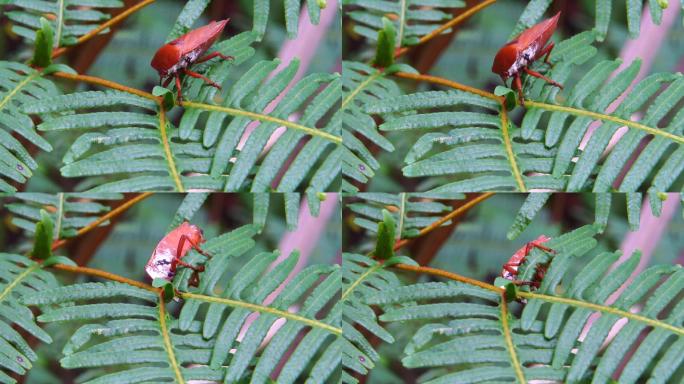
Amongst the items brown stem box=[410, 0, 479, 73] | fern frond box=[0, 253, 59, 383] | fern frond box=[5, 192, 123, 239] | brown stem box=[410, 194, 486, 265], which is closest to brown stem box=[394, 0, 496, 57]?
brown stem box=[410, 0, 479, 73]

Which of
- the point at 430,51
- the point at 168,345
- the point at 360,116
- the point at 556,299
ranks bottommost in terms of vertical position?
the point at 168,345

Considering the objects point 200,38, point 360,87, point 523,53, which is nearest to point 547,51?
point 523,53

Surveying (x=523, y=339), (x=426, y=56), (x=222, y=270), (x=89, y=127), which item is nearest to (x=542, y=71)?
(x=426, y=56)

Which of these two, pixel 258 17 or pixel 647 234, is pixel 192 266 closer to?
pixel 258 17

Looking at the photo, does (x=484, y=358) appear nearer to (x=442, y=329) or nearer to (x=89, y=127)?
(x=442, y=329)

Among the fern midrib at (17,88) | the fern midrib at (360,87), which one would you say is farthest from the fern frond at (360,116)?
the fern midrib at (17,88)

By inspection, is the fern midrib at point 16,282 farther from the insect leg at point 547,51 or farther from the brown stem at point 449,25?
the insect leg at point 547,51
